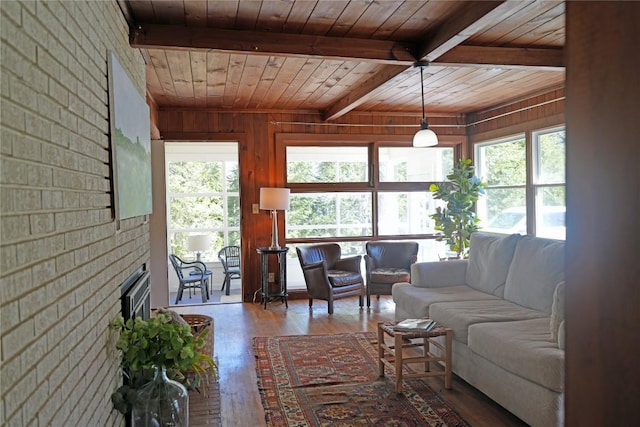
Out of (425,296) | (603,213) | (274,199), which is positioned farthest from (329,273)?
(603,213)

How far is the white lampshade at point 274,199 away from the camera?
597cm

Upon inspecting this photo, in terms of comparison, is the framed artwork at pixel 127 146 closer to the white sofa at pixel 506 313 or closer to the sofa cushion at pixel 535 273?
the white sofa at pixel 506 313

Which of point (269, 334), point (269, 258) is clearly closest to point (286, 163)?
point (269, 258)

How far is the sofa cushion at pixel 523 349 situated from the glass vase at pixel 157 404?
5.94 feet

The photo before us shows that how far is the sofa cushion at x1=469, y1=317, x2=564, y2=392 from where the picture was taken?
2.54m

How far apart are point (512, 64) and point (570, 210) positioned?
3681 millimetres

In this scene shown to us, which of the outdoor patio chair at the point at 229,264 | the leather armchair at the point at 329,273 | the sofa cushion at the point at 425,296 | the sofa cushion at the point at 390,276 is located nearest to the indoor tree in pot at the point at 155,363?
the sofa cushion at the point at 425,296

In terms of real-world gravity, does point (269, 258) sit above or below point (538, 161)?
below

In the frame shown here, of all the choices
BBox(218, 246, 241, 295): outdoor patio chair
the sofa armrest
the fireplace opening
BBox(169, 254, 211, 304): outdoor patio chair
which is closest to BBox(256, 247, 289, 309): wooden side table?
BBox(169, 254, 211, 304): outdoor patio chair

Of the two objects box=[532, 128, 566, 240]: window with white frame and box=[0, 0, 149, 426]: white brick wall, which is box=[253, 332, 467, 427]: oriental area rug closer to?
box=[0, 0, 149, 426]: white brick wall

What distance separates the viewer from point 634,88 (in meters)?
0.54

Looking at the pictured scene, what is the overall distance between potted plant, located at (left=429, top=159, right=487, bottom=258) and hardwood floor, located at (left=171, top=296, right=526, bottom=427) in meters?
1.15

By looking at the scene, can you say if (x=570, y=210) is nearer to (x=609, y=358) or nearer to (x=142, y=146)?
(x=609, y=358)

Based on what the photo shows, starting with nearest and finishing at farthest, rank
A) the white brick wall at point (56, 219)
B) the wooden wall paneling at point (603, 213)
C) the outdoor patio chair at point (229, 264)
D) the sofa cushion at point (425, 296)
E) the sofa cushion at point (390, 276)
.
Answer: the wooden wall paneling at point (603, 213), the white brick wall at point (56, 219), the sofa cushion at point (425, 296), the sofa cushion at point (390, 276), the outdoor patio chair at point (229, 264)
